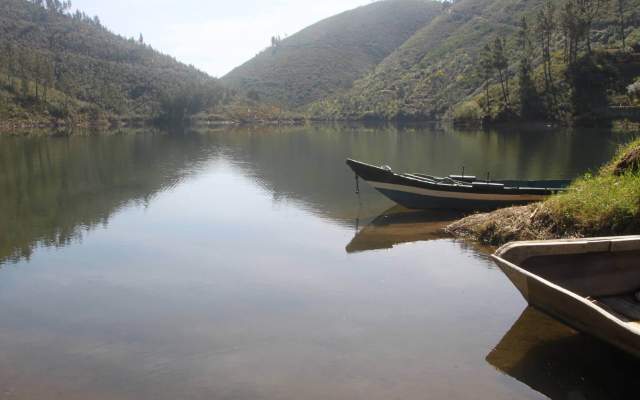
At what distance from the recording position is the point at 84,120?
397 ft

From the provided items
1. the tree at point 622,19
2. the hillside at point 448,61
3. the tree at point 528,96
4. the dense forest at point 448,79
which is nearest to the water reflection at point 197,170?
the tree at point 528,96

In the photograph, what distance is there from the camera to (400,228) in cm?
1883

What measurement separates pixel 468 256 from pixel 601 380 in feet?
22.2

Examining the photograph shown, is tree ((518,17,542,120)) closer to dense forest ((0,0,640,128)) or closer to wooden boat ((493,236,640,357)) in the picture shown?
dense forest ((0,0,640,128))

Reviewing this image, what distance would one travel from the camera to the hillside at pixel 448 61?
104800mm

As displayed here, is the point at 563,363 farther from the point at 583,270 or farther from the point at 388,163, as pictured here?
the point at 388,163

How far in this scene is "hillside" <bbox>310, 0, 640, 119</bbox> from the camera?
344 ft

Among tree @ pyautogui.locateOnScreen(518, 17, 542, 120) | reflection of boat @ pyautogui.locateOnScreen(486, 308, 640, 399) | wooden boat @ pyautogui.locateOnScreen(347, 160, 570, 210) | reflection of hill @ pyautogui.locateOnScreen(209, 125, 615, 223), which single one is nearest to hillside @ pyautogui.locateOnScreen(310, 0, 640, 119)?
tree @ pyautogui.locateOnScreen(518, 17, 542, 120)

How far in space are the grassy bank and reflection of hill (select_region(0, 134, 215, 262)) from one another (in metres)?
12.8

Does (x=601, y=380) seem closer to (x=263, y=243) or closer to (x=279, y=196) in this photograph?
(x=263, y=243)

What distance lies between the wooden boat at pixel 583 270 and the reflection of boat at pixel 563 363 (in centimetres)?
74

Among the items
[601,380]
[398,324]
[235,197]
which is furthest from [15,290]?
[235,197]

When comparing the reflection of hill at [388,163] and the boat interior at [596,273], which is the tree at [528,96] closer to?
the reflection of hill at [388,163]

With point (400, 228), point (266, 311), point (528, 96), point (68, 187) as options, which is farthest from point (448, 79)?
point (266, 311)
